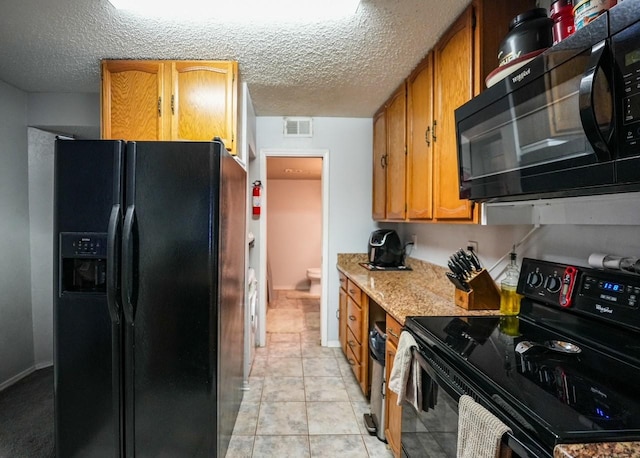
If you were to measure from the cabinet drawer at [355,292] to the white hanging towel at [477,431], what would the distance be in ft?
4.78

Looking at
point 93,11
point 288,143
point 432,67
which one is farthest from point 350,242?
point 93,11

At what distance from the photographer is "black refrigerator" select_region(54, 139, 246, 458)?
1419 mm

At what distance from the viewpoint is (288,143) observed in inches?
122

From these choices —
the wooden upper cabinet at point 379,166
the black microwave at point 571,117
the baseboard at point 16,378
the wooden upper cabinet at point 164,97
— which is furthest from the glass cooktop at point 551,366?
the baseboard at point 16,378

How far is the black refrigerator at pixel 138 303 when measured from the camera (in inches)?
55.9

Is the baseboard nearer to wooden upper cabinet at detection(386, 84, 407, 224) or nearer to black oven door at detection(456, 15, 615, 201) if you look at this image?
wooden upper cabinet at detection(386, 84, 407, 224)

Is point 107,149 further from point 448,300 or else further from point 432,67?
point 448,300

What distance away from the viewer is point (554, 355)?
95 cm

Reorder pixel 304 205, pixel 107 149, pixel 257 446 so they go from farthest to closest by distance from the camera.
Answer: pixel 304 205
pixel 257 446
pixel 107 149

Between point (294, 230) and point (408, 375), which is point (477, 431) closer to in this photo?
point (408, 375)

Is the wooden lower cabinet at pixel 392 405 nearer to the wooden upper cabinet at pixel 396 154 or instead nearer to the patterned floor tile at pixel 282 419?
the patterned floor tile at pixel 282 419

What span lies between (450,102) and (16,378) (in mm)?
3582

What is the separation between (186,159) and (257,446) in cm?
161

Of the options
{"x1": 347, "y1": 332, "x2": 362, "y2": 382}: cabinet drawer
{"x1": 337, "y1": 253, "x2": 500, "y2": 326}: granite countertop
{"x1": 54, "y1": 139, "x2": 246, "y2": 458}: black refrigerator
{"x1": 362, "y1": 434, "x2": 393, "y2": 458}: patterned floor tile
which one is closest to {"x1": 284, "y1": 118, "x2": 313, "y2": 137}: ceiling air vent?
{"x1": 337, "y1": 253, "x2": 500, "y2": 326}: granite countertop
